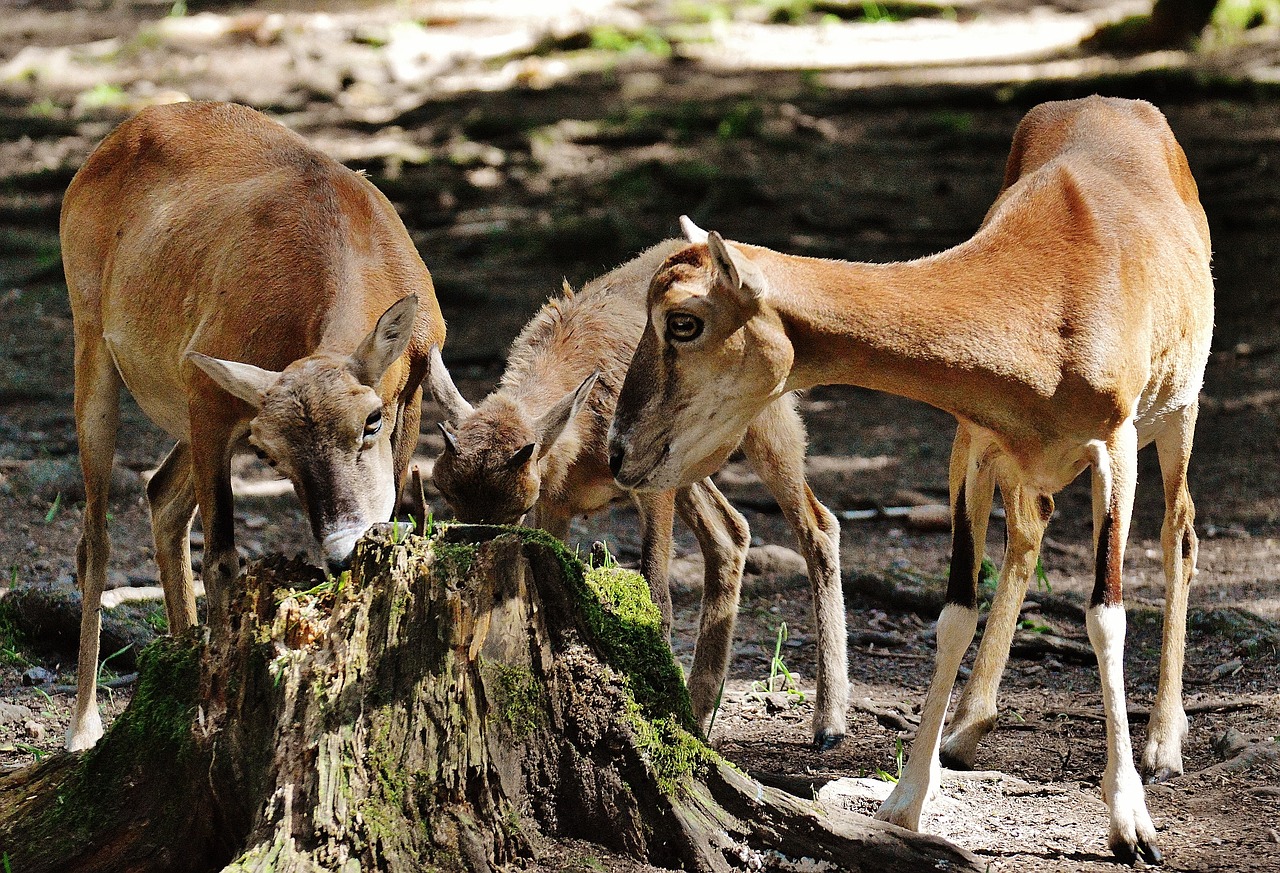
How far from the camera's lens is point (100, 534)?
6.61 meters

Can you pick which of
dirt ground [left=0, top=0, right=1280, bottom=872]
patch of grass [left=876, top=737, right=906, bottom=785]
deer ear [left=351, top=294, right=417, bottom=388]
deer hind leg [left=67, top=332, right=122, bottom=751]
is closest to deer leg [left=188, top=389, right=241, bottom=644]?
deer ear [left=351, top=294, right=417, bottom=388]

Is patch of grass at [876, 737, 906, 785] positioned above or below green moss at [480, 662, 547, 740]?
below

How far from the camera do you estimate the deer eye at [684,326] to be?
4.48 m

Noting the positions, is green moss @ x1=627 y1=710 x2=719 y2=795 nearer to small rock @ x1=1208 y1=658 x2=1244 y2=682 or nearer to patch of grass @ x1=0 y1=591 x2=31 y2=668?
small rock @ x1=1208 y1=658 x2=1244 y2=682

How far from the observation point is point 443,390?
Answer: 6.12 metres

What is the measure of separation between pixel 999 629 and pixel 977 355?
72.8 inches

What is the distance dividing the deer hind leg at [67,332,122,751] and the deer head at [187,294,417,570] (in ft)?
5.91

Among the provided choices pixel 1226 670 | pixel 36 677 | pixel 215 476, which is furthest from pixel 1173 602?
pixel 36 677

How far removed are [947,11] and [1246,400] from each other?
14.1 meters

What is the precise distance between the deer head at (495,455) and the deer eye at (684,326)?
4.80 ft

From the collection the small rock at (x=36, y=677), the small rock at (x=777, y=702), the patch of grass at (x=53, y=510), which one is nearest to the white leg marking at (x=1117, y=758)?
the small rock at (x=777, y=702)

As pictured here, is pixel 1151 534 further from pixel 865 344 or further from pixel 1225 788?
pixel 865 344

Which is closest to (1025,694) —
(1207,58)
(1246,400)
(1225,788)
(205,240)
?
(1225,788)

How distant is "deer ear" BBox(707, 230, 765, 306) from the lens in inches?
170
